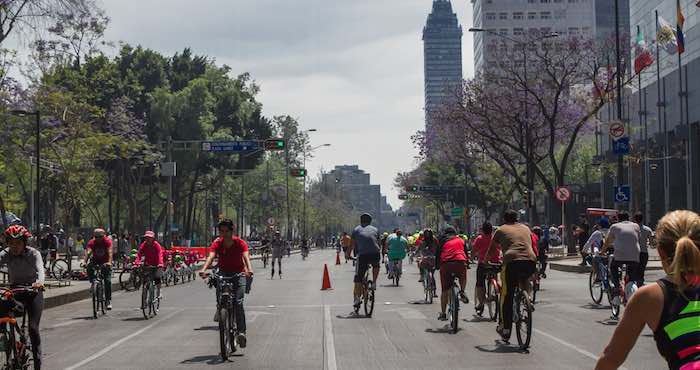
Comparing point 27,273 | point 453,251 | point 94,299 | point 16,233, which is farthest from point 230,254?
point 94,299

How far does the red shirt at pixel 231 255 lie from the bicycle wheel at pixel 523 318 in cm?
357

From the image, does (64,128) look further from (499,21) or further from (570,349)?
(499,21)

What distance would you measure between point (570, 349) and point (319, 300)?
37.2ft

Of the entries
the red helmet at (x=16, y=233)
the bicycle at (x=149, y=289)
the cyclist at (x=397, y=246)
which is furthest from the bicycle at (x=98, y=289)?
the cyclist at (x=397, y=246)

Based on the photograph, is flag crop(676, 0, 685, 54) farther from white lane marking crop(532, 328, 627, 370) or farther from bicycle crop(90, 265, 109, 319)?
white lane marking crop(532, 328, 627, 370)

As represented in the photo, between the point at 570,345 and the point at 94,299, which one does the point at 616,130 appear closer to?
the point at 94,299

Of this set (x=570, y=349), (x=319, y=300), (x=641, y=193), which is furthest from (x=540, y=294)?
(x=641, y=193)

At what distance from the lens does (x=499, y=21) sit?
185875 millimetres

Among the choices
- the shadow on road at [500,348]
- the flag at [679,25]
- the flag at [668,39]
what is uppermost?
the flag at [668,39]

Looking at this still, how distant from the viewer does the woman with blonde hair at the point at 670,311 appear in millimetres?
3926

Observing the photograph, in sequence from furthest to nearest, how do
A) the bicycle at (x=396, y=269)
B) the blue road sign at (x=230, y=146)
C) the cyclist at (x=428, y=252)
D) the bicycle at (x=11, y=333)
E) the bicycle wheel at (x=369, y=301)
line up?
the blue road sign at (x=230, y=146), the bicycle at (x=396, y=269), the cyclist at (x=428, y=252), the bicycle wheel at (x=369, y=301), the bicycle at (x=11, y=333)

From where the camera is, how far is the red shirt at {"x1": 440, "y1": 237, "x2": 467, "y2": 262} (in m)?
15.9

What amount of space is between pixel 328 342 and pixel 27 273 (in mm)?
4706

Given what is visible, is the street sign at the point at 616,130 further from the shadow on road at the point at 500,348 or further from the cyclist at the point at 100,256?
the shadow on road at the point at 500,348
